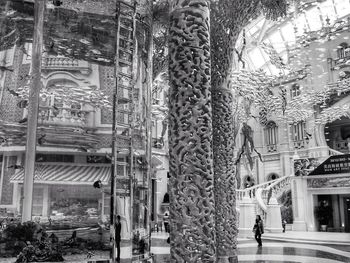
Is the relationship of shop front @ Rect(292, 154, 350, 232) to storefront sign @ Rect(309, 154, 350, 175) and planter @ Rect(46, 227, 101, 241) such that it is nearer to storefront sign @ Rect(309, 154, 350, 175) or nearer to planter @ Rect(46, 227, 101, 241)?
storefront sign @ Rect(309, 154, 350, 175)

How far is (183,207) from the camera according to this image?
4.28 meters

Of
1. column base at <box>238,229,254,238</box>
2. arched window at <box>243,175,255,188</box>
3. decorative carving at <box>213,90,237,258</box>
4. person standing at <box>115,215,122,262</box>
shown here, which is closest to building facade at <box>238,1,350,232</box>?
arched window at <box>243,175,255,188</box>

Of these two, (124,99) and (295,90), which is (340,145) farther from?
(124,99)

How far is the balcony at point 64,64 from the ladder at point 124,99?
20.0 inches

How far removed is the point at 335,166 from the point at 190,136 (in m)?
15.6

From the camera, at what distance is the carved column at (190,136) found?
4273 mm

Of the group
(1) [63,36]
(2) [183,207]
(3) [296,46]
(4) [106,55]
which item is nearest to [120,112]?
(4) [106,55]

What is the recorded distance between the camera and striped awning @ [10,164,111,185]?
5.54 m

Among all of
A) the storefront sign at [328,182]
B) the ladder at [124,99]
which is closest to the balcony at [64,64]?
the ladder at [124,99]

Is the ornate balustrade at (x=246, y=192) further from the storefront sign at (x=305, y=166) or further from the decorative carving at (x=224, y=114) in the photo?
the decorative carving at (x=224, y=114)

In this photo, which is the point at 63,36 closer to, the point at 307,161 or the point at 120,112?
the point at 120,112

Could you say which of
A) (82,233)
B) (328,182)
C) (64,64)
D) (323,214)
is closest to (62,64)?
(64,64)

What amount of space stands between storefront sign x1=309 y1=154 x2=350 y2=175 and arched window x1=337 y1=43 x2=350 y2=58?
1001cm

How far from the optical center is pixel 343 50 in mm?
25672
